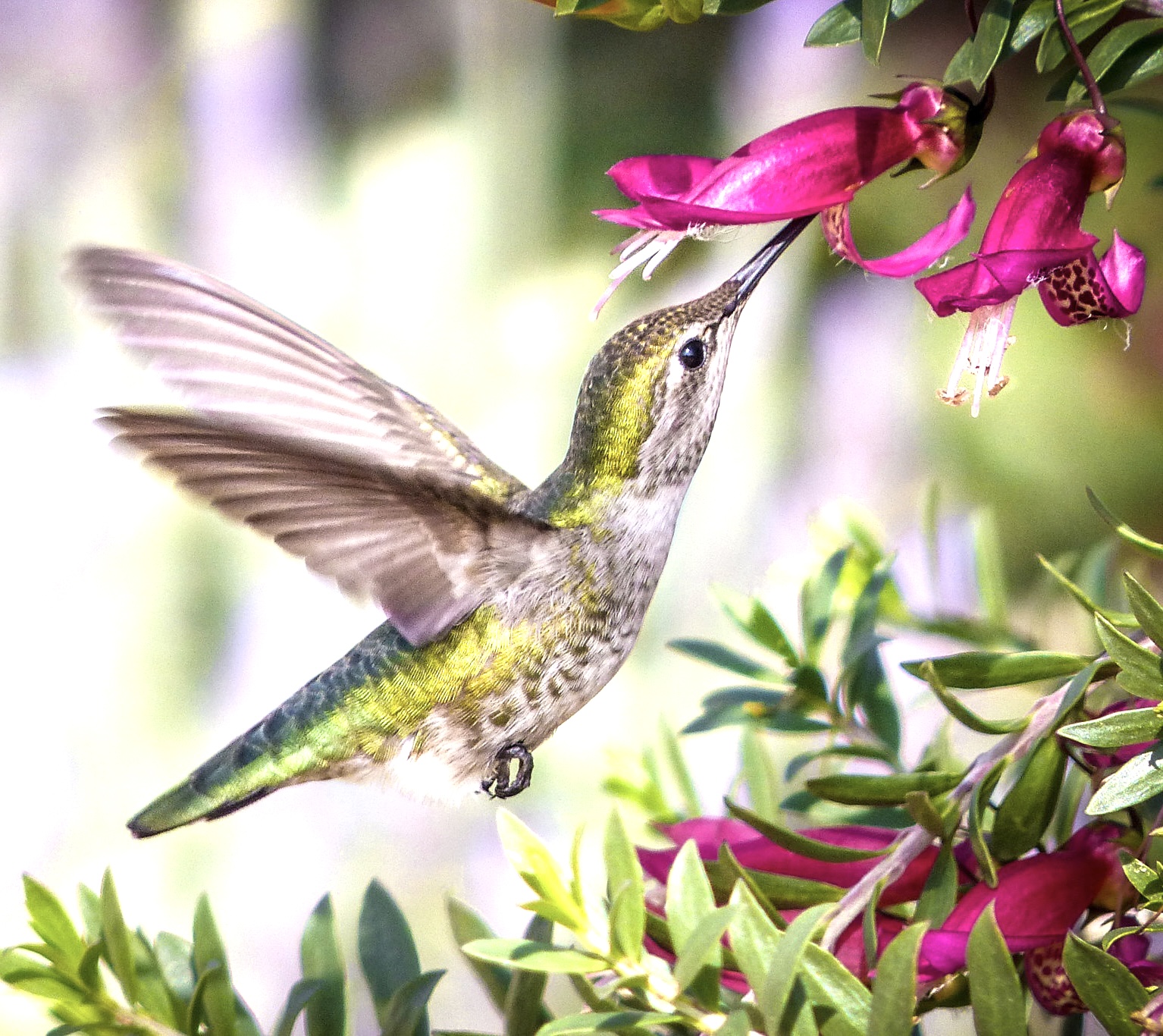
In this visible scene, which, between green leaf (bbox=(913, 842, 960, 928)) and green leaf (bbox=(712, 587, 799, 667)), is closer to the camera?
green leaf (bbox=(913, 842, 960, 928))

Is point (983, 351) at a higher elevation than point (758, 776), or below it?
higher

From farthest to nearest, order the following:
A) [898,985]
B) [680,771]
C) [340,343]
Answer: [340,343], [680,771], [898,985]

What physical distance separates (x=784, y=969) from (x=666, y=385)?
27 centimetres

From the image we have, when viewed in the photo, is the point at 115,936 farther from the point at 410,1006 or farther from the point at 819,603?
the point at 819,603

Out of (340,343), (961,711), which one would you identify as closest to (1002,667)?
(961,711)

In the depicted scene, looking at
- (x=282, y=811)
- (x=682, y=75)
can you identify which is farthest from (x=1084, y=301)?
(x=282, y=811)

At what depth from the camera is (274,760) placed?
23.1 inches

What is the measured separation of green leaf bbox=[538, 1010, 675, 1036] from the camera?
→ 353mm

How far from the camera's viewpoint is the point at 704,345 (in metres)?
0.54

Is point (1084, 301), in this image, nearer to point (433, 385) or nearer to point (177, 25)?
point (433, 385)

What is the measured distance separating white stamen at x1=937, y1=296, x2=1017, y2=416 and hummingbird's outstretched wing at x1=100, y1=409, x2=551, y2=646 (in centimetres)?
18

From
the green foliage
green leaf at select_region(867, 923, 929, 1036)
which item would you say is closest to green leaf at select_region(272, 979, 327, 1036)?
the green foliage

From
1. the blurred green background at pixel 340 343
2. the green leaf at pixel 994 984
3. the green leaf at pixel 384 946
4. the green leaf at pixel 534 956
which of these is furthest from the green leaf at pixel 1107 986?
the blurred green background at pixel 340 343

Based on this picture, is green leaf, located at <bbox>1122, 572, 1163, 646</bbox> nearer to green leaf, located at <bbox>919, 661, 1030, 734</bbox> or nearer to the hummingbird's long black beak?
green leaf, located at <bbox>919, 661, 1030, 734</bbox>
